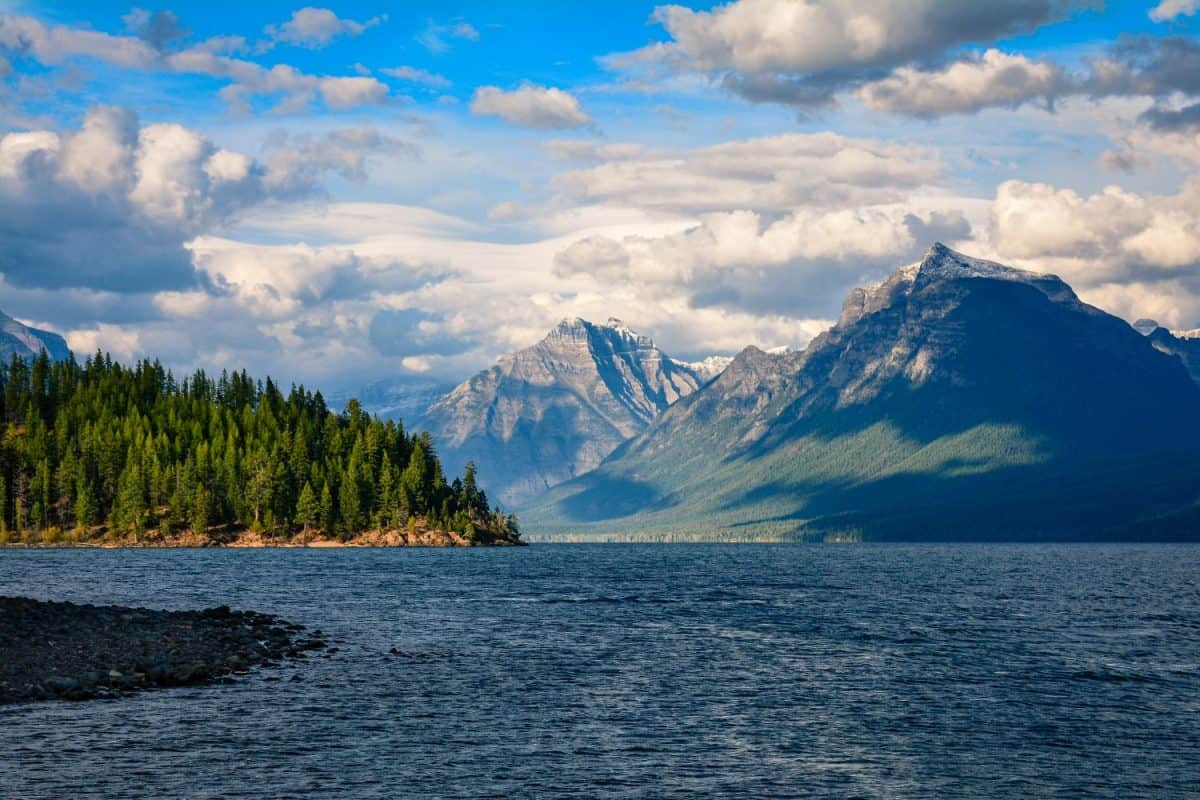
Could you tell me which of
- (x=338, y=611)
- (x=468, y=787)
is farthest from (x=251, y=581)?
(x=468, y=787)

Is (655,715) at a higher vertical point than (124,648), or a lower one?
lower

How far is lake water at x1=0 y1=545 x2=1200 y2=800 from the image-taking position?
50.4m

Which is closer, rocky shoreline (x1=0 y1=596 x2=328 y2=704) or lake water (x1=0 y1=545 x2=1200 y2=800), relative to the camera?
lake water (x1=0 y1=545 x2=1200 y2=800)

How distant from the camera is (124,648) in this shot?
78.9 metres

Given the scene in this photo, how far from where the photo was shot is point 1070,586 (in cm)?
18550

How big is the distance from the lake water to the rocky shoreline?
2.76 m

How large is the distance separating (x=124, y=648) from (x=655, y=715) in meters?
37.4

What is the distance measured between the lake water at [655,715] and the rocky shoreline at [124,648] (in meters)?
2.76

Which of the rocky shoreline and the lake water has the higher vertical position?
the rocky shoreline

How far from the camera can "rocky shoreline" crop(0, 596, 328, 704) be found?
6856 cm

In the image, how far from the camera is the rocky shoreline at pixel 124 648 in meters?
68.6

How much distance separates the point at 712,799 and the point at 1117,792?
17.2 metres

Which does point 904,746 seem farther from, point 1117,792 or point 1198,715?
point 1198,715

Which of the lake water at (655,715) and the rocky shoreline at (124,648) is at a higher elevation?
the rocky shoreline at (124,648)
